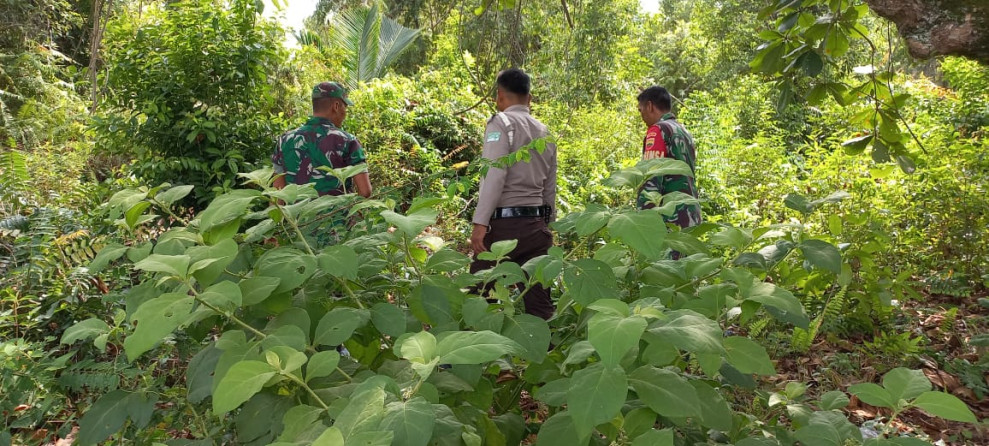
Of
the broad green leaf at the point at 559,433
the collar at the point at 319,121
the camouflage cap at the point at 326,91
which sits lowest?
the broad green leaf at the point at 559,433

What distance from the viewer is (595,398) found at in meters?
0.84

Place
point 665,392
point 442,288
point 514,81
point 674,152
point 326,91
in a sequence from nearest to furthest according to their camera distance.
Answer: point 665,392, point 442,288, point 514,81, point 674,152, point 326,91

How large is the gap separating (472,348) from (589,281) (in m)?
0.36

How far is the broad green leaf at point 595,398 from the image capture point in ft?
2.72

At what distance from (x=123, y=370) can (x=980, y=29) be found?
9.99 ft

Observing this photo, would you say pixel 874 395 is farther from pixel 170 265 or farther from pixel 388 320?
pixel 170 265

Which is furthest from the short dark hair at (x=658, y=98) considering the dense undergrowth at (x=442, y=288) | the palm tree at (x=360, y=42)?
the palm tree at (x=360, y=42)

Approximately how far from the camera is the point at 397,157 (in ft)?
22.0

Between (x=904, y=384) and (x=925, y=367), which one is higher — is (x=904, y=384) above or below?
above

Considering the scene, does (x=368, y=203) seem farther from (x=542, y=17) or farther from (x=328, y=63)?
(x=328, y=63)

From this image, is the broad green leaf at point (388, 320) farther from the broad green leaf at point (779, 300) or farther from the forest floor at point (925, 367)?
the forest floor at point (925, 367)

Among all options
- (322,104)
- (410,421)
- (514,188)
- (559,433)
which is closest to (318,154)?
(322,104)

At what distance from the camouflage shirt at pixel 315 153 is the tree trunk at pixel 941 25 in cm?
268

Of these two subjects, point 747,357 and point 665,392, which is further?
point 747,357
